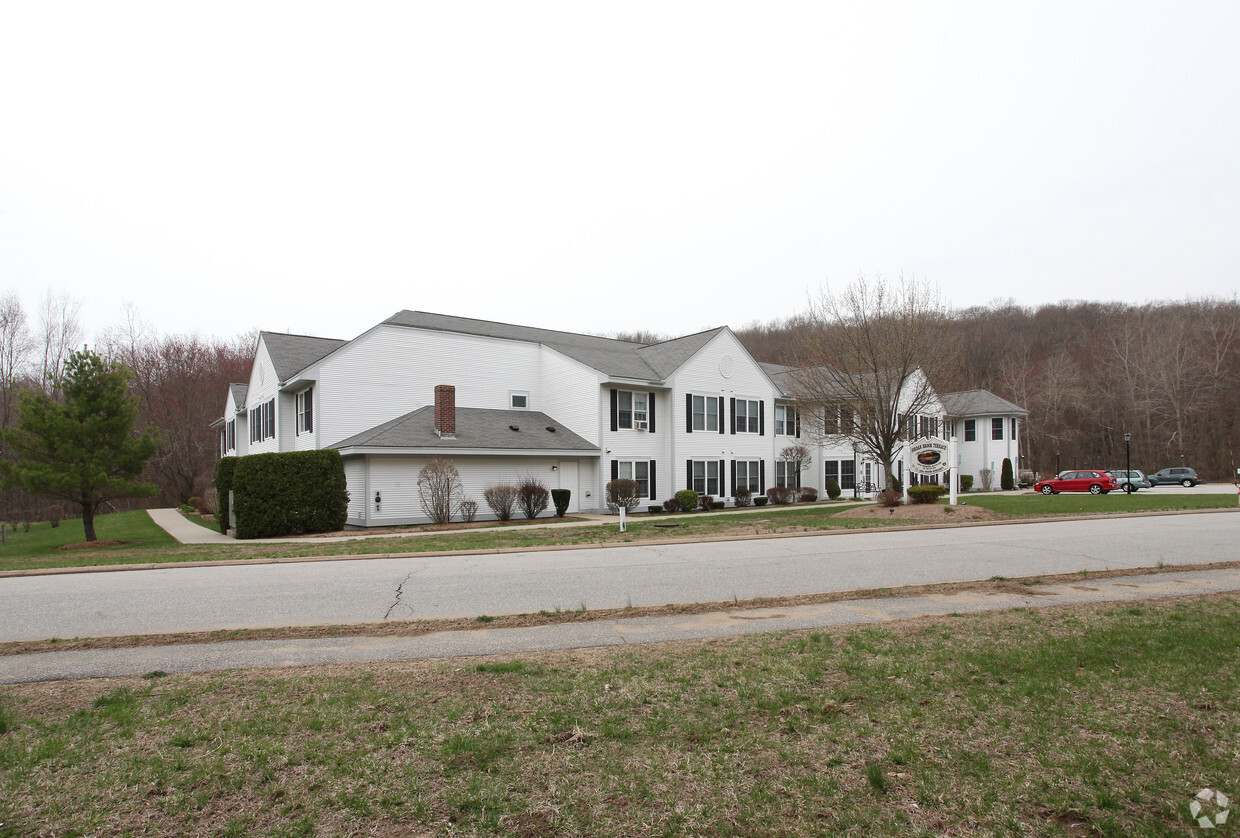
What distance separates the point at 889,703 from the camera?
16.5 ft

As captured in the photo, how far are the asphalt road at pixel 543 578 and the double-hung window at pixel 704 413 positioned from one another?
16.5m

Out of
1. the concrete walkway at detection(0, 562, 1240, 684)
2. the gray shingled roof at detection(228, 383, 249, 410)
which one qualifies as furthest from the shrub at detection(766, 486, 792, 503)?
the gray shingled roof at detection(228, 383, 249, 410)

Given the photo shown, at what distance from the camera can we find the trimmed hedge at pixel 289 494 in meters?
20.9

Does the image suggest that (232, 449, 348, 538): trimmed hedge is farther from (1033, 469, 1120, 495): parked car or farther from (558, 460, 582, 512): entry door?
(1033, 469, 1120, 495): parked car

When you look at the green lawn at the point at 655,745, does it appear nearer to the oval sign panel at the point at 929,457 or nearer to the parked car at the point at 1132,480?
the oval sign panel at the point at 929,457

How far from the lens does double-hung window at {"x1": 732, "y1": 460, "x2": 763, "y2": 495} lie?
34156 mm

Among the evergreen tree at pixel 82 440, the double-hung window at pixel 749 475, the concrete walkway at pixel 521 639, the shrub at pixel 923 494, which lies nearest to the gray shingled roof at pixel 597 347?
the double-hung window at pixel 749 475

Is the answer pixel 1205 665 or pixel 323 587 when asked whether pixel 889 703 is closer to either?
pixel 1205 665

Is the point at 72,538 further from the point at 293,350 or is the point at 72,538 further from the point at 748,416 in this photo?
the point at 748,416

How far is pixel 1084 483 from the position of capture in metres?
39.1

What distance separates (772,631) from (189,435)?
52.8 metres

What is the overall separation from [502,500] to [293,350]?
12247 mm

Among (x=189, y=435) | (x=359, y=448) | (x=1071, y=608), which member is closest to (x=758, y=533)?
(x=1071, y=608)

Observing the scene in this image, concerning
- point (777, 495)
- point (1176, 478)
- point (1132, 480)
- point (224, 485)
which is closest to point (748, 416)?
point (777, 495)
